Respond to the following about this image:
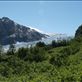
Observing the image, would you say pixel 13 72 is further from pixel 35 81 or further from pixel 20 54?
pixel 20 54

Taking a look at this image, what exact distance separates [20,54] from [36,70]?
44049 mm

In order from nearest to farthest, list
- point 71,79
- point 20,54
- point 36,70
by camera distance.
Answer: point 71,79 → point 36,70 → point 20,54

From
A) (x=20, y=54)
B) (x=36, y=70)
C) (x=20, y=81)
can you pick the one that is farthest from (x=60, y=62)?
(x=20, y=54)

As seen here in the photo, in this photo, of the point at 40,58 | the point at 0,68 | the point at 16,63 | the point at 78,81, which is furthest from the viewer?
the point at 40,58

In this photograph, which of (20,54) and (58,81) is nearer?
(58,81)

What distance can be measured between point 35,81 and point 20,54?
210 feet

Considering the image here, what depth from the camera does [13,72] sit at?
61.4 metres

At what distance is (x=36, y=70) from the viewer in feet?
195

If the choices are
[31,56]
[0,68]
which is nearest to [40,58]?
[31,56]

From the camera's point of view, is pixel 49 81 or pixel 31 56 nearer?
pixel 49 81

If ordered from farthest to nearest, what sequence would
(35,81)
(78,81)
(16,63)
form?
(16,63)
(35,81)
(78,81)

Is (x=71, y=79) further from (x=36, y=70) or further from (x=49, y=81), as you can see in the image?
(x=36, y=70)

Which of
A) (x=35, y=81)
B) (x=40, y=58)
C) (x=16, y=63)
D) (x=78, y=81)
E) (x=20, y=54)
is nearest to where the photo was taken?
(x=78, y=81)

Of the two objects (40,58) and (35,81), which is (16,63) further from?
(35,81)
